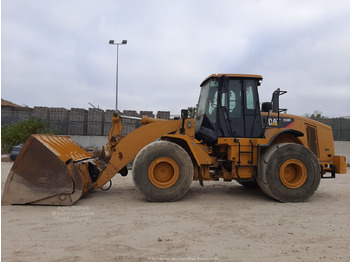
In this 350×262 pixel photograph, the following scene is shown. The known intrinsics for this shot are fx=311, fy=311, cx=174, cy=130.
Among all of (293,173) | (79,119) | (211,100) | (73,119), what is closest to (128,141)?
(211,100)

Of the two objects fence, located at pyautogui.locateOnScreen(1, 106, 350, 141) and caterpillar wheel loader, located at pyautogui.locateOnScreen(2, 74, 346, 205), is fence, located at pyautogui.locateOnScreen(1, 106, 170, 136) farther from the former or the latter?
caterpillar wheel loader, located at pyautogui.locateOnScreen(2, 74, 346, 205)

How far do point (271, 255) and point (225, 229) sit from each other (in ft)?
3.65

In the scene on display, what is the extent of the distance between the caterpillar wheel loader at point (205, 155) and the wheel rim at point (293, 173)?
0.9 inches

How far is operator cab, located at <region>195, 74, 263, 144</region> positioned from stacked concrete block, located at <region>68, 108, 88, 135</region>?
1258 centimetres

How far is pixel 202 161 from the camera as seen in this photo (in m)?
6.98

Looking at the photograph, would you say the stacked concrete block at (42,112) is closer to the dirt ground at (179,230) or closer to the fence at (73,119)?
the fence at (73,119)

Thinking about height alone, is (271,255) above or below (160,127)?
below

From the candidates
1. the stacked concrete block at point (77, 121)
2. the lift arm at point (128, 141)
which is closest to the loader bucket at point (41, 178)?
the lift arm at point (128, 141)

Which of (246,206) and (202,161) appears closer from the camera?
(246,206)

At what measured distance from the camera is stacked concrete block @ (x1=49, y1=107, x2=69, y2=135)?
19.0 meters

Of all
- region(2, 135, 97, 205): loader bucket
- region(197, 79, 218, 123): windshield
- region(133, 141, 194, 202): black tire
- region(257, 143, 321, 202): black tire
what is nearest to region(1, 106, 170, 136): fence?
region(197, 79, 218, 123): windshield

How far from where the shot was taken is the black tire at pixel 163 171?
6.60m

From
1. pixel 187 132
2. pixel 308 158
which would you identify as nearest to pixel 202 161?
pixel 187 132

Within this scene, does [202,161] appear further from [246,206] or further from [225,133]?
[246,206]
